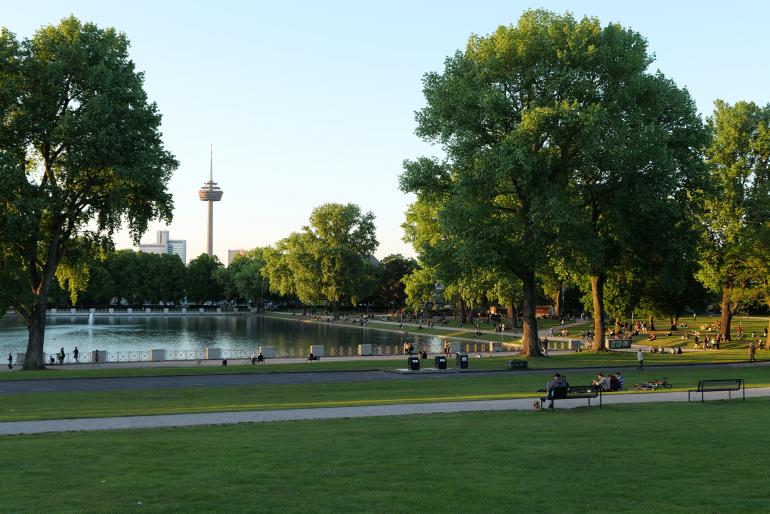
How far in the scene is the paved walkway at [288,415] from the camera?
72.4 ft

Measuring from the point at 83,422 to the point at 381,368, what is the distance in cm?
2415

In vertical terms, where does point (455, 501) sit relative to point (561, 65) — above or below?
below

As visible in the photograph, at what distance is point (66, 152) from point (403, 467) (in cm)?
3975

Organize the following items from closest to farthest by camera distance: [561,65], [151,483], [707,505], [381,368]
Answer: [707,505] → [151,483] → [381,368] → [561,65]

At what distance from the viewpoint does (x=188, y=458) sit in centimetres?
1603

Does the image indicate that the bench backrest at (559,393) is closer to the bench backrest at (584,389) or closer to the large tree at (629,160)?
the bench backrest at (584,389)

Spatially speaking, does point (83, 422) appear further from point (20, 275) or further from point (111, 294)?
point (111, 294)

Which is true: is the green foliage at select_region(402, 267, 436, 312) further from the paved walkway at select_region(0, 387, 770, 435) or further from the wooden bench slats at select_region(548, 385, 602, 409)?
the wooden bench slats at select_region(548, 385, 602, 409)

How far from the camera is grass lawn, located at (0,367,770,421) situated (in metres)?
27.0

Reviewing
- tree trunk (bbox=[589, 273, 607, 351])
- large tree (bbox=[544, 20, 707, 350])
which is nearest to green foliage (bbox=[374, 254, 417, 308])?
tree trunk (bbox=[589, 273, 607, 351])

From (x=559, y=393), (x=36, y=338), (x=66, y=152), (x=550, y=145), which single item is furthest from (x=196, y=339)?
(x=559, y=393)

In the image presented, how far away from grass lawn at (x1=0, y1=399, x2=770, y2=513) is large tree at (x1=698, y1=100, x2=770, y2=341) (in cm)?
4536

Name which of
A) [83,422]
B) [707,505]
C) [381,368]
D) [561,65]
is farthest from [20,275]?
[707,505]

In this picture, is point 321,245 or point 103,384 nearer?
point 103,384
